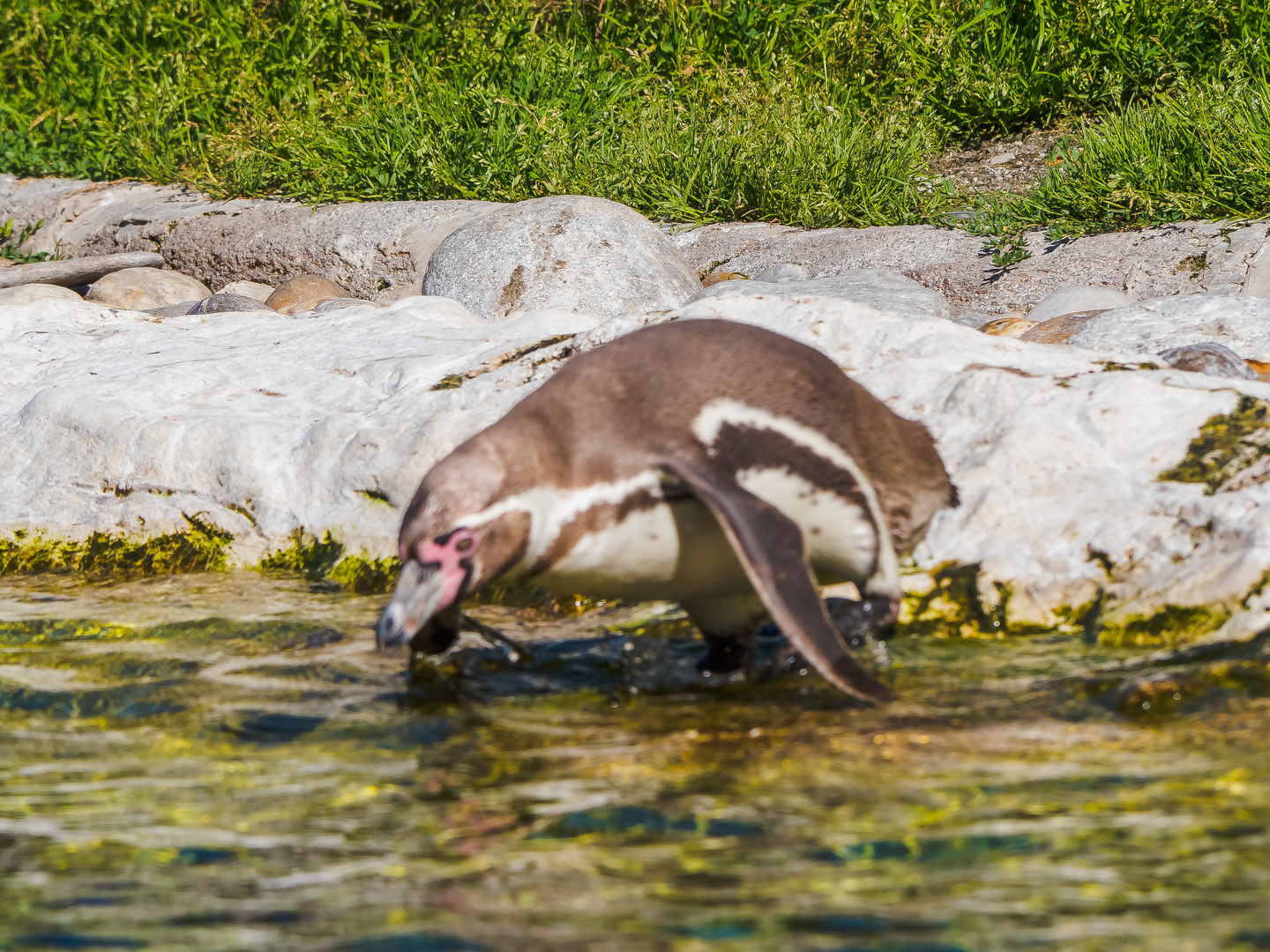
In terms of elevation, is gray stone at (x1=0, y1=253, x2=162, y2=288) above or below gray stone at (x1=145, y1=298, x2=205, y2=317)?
above

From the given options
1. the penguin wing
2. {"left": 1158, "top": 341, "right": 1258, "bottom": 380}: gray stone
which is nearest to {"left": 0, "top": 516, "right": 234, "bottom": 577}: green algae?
the penguin wing

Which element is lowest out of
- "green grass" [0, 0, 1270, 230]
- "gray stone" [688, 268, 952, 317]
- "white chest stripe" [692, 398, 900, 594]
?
"white chest stripe" [692, 398, 900, 594]

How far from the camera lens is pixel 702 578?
287cm

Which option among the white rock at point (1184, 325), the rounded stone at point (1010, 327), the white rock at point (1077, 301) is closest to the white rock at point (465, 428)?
the white rock at point (1184, 325)

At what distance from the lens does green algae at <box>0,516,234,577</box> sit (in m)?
4.22

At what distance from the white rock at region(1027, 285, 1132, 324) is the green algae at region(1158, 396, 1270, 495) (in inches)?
144

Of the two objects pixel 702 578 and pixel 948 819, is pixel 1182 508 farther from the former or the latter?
pixel 948 819

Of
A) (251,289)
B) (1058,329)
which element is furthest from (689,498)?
(251,289)

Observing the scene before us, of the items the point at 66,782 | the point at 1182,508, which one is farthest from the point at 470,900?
the point at 1182,508

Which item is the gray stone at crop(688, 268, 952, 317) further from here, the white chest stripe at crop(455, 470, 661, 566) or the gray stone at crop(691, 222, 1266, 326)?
the white chest stripe at crop(455, 470, 661, 566)

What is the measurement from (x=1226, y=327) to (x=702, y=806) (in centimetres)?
445

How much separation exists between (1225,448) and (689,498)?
1.51 metres

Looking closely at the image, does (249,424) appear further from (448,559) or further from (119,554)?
(448,559)

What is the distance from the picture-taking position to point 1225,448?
11.0 ft
